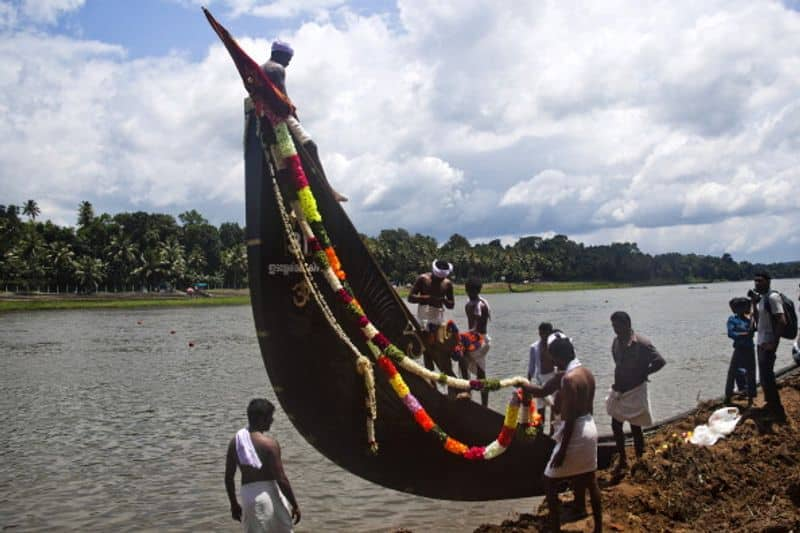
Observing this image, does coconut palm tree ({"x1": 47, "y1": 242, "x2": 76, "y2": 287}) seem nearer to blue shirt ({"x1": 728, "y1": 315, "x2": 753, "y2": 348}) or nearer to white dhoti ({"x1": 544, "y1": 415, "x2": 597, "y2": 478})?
blue shirt ({"x1": 728, "y1": 315, "x2": 753, "y2": 348})

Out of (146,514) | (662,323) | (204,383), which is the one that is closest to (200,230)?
(662,323)

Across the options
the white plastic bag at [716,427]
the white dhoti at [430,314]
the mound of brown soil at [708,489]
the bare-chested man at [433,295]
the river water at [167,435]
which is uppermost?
the bare-chested man at [433,295]

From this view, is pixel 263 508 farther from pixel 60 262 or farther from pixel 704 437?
pixel 60 262

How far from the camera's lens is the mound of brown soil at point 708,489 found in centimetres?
652

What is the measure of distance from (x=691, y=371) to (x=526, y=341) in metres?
10.9

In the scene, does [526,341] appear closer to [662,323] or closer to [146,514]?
[662,323]

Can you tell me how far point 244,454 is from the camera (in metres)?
5.14

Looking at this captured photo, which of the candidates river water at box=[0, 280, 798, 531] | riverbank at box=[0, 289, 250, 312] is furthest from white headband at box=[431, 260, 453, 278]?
riverbank at box=[0, 289, 250, 312]

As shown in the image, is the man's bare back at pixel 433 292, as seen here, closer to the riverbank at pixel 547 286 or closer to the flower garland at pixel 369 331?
the flower garland at pixel 369 331

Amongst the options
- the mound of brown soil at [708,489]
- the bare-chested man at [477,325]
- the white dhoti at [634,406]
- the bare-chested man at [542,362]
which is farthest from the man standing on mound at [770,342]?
the bare-chested man at [477,325]

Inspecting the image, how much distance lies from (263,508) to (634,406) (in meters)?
4.96

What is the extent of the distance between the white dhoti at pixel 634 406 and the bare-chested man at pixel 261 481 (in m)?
4.67

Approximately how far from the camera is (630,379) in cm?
802

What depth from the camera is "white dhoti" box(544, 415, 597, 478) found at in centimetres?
597
